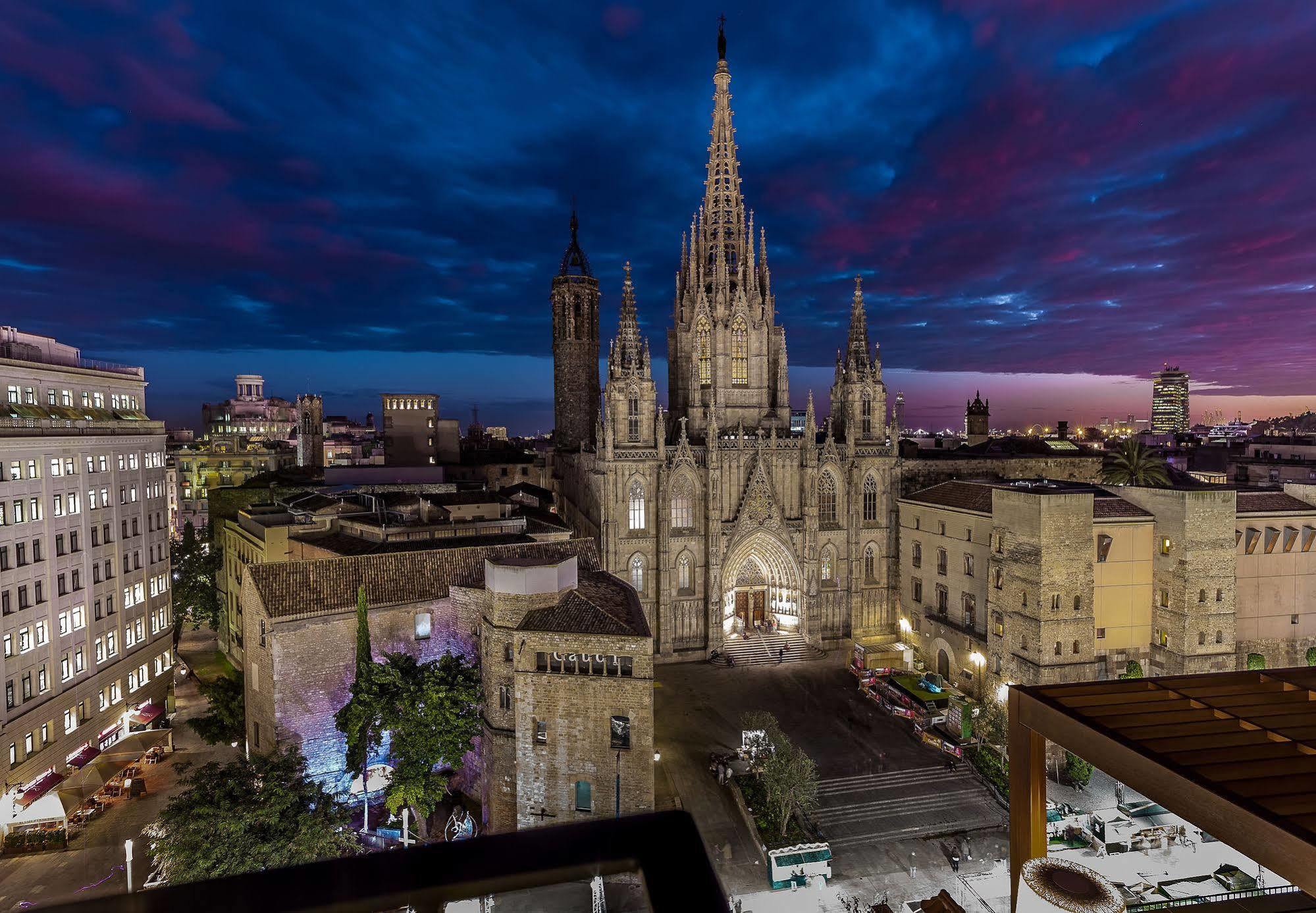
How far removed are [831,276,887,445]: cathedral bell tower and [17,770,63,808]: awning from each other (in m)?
50.3

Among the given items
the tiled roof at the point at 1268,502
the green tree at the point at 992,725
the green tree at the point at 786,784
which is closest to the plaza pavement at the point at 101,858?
the green tree at the point at 786,784

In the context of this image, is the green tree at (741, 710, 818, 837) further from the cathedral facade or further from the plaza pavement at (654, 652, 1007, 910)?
the cathedral facade

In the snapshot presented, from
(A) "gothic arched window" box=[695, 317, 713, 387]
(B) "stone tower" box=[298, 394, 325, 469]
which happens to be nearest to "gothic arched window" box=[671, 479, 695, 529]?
(A) "gothic arched window" box=[695, 317, 713, 387]

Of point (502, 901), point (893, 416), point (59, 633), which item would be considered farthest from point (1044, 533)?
point (59, 633)

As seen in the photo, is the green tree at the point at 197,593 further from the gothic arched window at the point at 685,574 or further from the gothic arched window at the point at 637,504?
the gothic arched window at the point at 685,574

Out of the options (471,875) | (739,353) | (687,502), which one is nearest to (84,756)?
(687,502)

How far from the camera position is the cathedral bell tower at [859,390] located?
5319 cm

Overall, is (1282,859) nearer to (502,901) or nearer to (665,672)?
(502,901)

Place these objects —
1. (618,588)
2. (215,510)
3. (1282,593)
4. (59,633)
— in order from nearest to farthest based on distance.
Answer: (618,588) < (59,633) < (1282,593) < (215,510)

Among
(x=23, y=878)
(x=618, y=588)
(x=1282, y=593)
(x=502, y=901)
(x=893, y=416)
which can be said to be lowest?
(x=23, y=878)

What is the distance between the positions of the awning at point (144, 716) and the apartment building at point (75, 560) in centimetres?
8

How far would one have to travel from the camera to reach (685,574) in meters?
49.6

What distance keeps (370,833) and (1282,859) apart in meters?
30.3

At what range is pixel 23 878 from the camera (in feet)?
87.6
